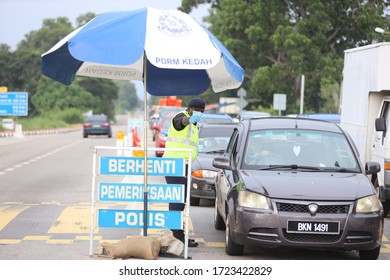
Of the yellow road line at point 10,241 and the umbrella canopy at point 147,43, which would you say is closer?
the umbrella canopy at point 147,43

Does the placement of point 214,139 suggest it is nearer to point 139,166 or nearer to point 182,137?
point 182,137

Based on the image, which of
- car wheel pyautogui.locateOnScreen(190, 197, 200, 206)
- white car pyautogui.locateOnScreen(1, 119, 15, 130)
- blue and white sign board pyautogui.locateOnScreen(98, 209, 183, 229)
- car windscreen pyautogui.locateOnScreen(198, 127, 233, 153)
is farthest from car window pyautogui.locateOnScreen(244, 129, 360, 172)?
white car pyautogui.locateOnScreen(1, 119, 15, 130)

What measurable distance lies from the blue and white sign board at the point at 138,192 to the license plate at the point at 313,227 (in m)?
1.33

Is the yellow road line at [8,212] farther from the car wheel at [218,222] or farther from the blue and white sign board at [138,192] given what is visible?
the car wheel at [218,222]

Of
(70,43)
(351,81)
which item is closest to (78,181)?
(351,81)

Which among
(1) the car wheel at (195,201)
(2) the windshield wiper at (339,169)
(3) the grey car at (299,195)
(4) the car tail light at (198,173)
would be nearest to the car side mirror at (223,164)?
(3) the grey car at (299,195)

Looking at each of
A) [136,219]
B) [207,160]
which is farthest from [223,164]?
[207,160]

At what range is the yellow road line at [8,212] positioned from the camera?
1166 centimetres

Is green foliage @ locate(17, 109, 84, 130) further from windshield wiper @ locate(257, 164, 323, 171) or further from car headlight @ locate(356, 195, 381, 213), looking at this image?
car headlight @ locate(356, 195, 381, 213)

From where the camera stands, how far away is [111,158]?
883 centimetres

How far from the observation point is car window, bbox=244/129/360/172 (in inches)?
374

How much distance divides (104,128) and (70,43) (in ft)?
148

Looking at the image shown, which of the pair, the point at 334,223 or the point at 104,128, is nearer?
the point at 334,223
